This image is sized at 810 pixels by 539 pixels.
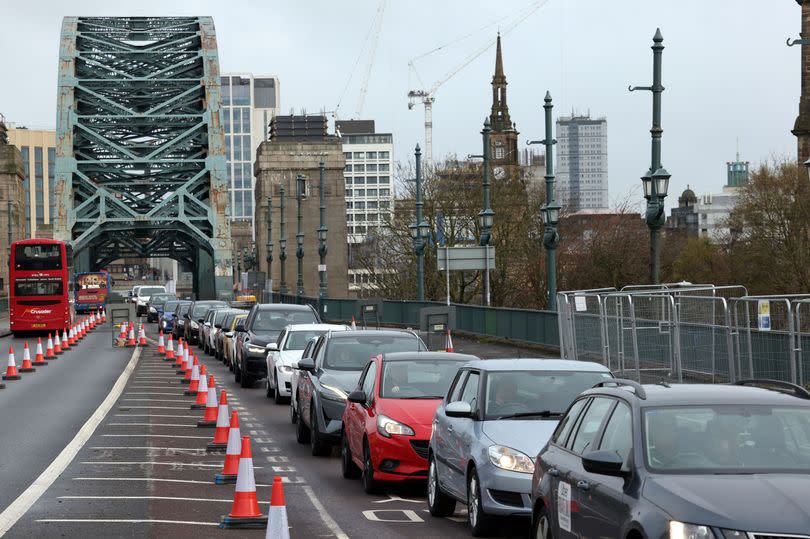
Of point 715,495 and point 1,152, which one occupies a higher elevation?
point 1,152

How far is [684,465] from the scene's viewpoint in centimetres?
752

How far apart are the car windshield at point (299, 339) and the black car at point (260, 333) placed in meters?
4.18

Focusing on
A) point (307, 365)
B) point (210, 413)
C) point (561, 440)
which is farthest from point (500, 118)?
point (561, 440)

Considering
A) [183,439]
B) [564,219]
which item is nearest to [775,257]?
[564,219]

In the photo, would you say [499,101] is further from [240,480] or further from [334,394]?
[240,480]

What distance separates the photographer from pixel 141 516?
40.4 feet

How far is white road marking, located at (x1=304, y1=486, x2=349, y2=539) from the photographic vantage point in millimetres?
11578

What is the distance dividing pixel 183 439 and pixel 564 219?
56.4 meters

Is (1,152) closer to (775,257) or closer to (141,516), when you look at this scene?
(775,257)

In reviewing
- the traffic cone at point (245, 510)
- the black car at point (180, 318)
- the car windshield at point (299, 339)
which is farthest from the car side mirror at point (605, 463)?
the black car at point (180, 318)

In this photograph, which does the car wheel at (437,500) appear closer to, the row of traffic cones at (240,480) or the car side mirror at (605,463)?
the row of traffic cones at (240,480)

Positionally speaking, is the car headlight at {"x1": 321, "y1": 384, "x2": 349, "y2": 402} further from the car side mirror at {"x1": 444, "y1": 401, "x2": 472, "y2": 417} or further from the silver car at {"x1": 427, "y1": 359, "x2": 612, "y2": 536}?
the car side mirror at {"x1": 444, "y1": 401, "x2": 472, "y2": 417}

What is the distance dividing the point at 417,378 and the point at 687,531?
8.80 meters

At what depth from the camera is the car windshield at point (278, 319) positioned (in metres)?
32.3
